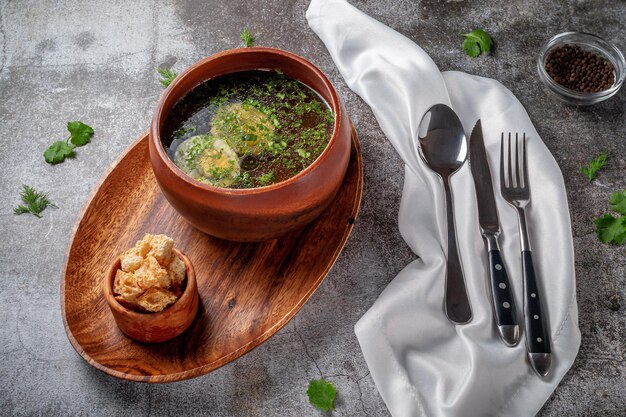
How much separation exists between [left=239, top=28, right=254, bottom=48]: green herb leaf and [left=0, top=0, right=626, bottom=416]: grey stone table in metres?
0.02

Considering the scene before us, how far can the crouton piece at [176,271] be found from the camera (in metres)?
1.52

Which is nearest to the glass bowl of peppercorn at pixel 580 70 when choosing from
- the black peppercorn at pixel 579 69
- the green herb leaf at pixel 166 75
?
the black peppercorn at pixel 579 69

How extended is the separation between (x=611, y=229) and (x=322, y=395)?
3.08 feet

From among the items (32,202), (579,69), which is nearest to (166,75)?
(32,202)

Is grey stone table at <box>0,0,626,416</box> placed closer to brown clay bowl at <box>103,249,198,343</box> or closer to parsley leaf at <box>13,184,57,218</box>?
parsley leaf at <box>13,184,57,218</box>

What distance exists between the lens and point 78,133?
2066mm

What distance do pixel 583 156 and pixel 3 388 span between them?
1.74m

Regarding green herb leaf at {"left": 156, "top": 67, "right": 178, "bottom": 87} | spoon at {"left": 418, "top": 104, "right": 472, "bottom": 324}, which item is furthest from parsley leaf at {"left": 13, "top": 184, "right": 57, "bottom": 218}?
spoon at {"left": 418, "top": 104, "right": 472, "bottom": 324}

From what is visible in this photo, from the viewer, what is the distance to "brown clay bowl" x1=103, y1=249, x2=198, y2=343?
1491 mm

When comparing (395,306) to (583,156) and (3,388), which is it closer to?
(583,156)

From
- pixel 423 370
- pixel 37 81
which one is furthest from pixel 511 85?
pixel 37 81

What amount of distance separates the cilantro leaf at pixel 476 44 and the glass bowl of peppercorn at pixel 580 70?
17 cm

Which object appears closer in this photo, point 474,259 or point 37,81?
point 474,259

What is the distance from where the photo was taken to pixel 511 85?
2213 mm
